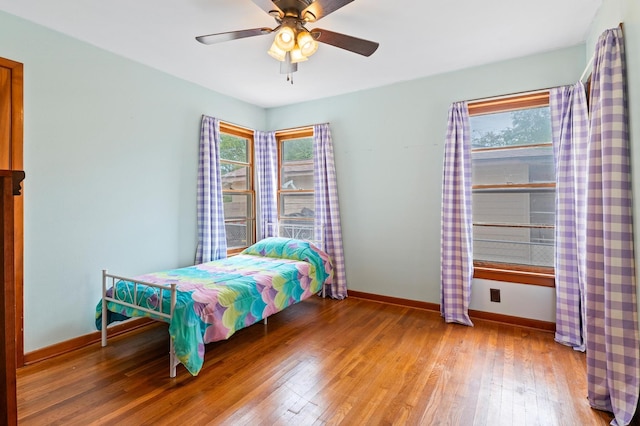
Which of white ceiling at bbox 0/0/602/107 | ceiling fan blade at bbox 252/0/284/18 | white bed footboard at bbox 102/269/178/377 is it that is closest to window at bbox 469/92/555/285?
white ceiling at bbox 0/0/602/107

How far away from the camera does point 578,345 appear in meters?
2.68

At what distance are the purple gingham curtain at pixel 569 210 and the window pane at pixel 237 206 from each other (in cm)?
363

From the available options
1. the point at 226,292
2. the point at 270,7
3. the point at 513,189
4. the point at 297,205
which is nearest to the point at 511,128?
the point at 513,189

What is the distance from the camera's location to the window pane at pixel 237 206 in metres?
4.26

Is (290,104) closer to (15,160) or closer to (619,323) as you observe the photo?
(15,160)

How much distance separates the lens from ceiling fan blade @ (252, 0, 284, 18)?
1863mm

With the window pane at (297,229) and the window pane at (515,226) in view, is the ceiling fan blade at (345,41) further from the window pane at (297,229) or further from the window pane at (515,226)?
the window pane at (297,229)

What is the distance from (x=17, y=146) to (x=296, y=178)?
9.75 ft

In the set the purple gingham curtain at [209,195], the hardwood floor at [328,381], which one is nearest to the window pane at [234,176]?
the purple gingham curtain at [209,195]

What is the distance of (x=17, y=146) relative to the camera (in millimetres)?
2369

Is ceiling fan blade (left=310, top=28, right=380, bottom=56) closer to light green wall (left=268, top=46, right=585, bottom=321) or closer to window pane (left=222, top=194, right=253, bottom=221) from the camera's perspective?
light green wall (left=268, top=46, right=585, bottom=321)

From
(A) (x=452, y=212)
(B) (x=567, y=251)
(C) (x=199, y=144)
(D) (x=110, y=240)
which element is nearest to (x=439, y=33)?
(A) (x=452, y=212)

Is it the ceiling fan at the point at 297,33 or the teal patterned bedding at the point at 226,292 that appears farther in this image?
the teal patterned bedding at the point at 226,292

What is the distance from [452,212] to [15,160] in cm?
374
